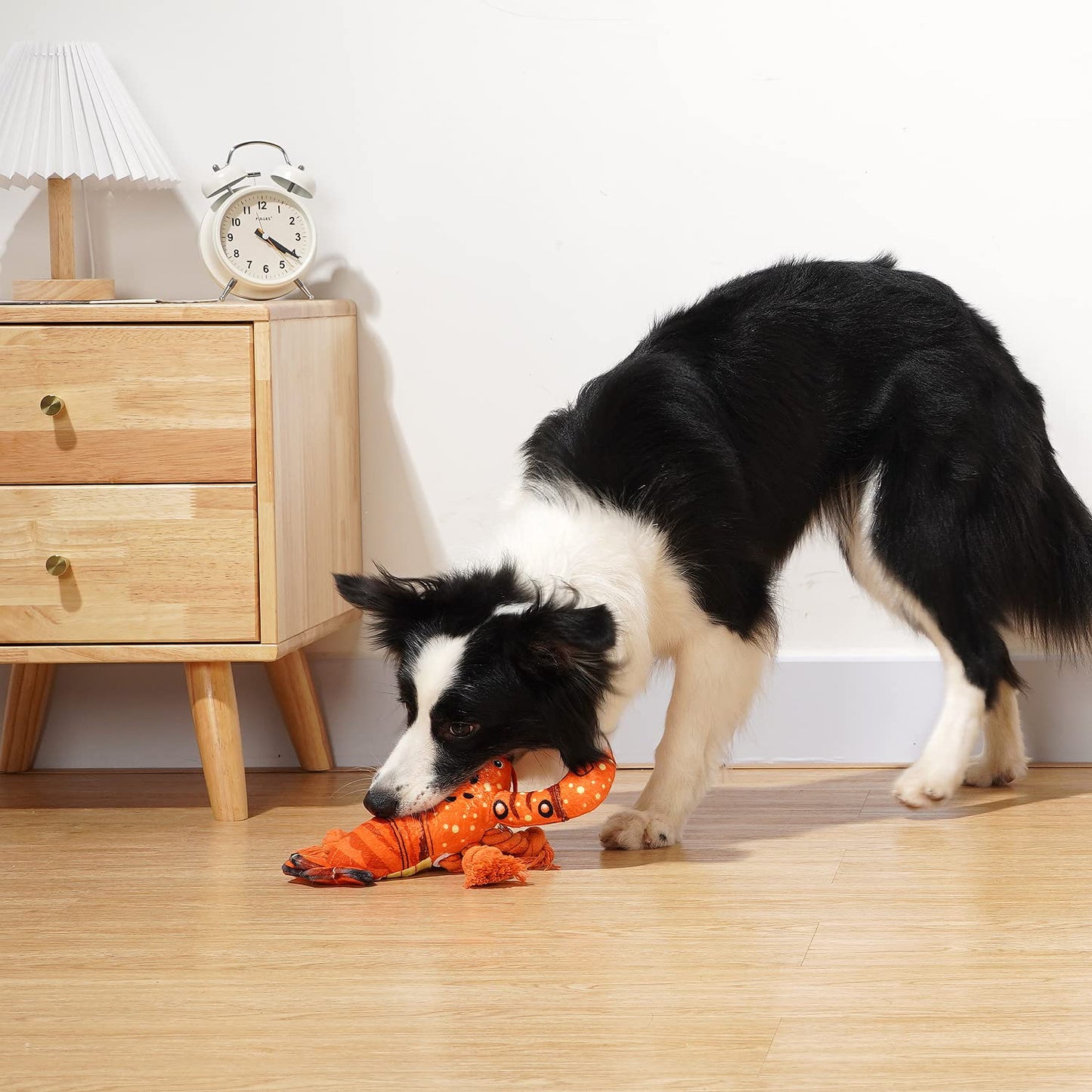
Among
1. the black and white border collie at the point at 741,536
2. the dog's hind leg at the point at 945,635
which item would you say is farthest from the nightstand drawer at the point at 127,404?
the dog's hind leg at the point at 945,635

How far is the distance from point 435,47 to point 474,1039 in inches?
77.6

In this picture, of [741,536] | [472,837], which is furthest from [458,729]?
[741,536]

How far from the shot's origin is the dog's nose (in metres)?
1.89

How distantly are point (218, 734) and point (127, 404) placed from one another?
1.81 feet

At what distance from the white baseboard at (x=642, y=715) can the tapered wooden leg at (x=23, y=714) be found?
0.16 ft

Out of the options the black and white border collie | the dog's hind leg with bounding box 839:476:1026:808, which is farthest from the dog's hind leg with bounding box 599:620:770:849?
the dog's hind leg with bounding box 839:476:1026:808

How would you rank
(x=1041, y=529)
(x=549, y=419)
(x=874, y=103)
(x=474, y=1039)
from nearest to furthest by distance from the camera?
(x=474, y=1039)
(x=549, y=419)
(x=1041, y=529)
(x=874, y=103)

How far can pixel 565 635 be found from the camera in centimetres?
180

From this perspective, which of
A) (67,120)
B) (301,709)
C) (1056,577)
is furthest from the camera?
(301,709)

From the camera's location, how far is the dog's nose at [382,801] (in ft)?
6.21

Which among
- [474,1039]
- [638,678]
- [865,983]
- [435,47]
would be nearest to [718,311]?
[638,678]

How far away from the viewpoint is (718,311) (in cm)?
232

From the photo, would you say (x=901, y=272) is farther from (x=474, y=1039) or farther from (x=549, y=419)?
(x=474, y=1039)

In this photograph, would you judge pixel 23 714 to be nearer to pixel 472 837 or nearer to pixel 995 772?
pixel 472 837
